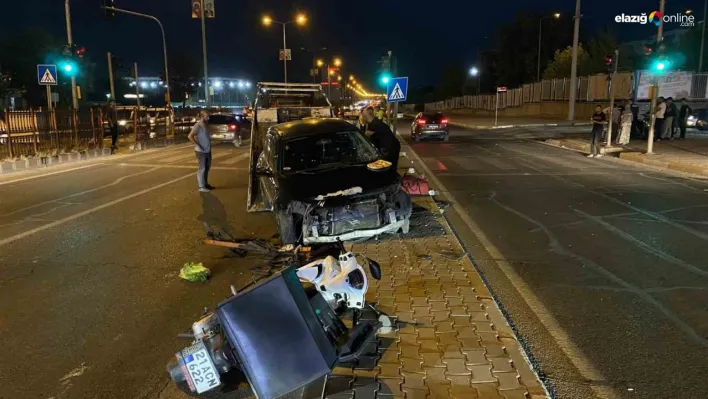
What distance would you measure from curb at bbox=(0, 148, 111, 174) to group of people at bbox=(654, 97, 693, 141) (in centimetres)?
2215

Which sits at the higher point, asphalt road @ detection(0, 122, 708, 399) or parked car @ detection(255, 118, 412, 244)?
parked car @ detection(255, 118, 412, 244)

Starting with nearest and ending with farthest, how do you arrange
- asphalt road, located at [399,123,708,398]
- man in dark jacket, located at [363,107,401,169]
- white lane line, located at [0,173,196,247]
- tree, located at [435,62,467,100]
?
1. asphalt road, located at [399,123,708,398]
2. white lane line, located at [0,173,196,247]
3. man in dark jacket, located at [363,107,401,169]
4. tree, located at [435,62,467,100]

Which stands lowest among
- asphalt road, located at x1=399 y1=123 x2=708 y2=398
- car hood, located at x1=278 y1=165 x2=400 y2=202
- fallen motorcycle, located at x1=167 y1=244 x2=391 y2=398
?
asphalt road, located at x1=399 y1=123 x2=708 y2=398

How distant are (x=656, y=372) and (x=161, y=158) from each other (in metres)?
19.7

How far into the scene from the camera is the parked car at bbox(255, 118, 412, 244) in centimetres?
703

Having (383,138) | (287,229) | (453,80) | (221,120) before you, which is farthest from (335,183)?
(453,80)

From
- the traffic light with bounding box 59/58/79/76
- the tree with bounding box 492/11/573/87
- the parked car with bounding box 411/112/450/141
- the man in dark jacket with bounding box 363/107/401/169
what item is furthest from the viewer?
the tree with bounding box 492/11/573/87

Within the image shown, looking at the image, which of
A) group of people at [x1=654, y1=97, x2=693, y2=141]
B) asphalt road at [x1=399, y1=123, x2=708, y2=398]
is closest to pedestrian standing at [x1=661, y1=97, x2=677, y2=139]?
group of people at [x1=654, y1=97, x2=693, y2=141]

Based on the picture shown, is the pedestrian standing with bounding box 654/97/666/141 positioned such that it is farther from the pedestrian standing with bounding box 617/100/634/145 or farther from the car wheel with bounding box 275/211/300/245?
the car wheel with bounding box 275/211/300/245

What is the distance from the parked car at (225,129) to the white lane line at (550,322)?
20.0m

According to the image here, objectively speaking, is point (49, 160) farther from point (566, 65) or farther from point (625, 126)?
point (566, 65)

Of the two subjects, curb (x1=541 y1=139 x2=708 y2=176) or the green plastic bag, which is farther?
curb (x1=541 y1=139 x2=708 y2=176)

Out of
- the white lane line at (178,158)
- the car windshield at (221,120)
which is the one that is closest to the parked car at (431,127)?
the car windshield at (221,120)

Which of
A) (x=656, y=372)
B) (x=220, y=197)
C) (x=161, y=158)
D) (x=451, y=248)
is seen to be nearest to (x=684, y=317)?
(x=656, y=372)
